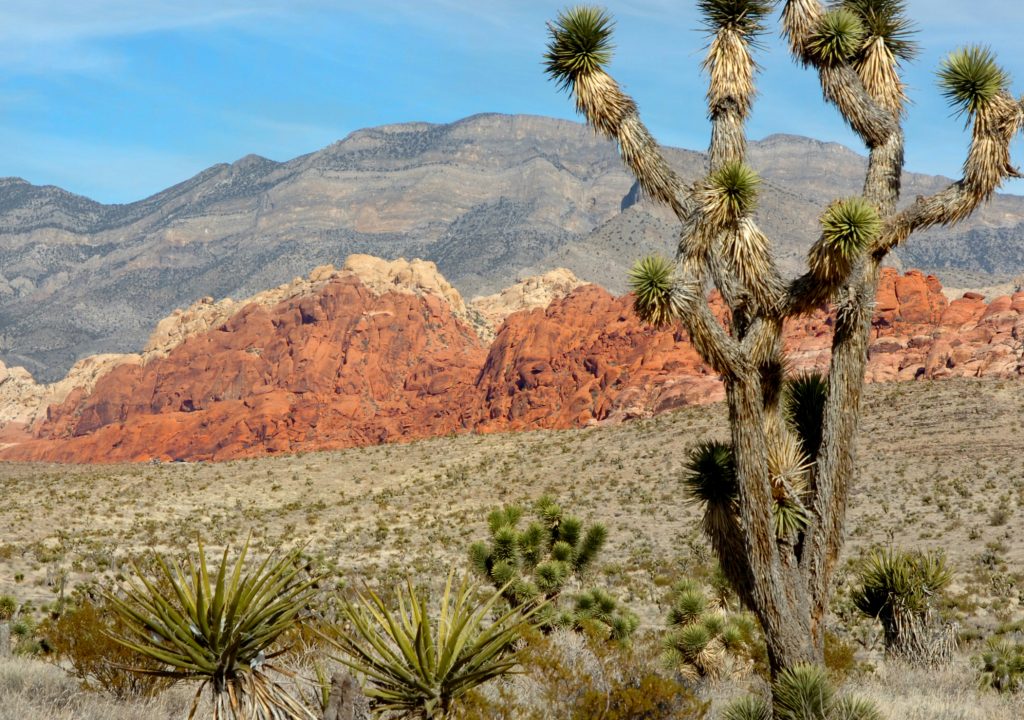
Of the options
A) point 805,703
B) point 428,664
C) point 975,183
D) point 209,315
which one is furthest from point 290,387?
point 428,664

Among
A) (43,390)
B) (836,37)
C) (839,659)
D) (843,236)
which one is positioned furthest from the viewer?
(43,390)

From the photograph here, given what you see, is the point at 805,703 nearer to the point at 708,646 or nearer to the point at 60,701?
the point at 708,646

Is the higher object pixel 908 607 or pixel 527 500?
pixel 527 500

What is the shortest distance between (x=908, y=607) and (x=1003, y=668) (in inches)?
52.8

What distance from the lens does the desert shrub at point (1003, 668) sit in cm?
1165

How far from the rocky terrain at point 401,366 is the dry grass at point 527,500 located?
14.9m

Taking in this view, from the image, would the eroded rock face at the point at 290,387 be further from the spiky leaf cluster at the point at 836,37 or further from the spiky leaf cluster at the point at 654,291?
the spiky leaf cluster at the point at 654,291

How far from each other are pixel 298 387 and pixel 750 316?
87.1m

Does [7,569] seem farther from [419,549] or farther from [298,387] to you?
[298,387]

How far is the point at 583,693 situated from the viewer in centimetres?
920

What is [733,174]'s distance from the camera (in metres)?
9.15

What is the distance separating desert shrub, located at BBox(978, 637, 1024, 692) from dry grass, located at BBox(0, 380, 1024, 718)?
898 millimetres

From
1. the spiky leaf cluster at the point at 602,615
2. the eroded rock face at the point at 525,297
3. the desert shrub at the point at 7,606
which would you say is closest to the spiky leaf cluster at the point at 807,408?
the spiky leaf cluster at the point at 602,615

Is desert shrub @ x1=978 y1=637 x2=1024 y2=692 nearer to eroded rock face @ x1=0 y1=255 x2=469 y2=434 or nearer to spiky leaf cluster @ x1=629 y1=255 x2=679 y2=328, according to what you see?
spiky leaf cluster @ x1=629 y1=255 x2=679 y2=328
